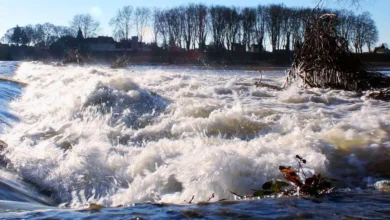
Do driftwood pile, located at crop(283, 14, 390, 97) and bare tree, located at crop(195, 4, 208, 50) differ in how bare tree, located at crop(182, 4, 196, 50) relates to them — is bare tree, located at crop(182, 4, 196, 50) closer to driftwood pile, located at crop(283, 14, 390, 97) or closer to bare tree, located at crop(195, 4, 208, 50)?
bare tree, located at crop(195, 4, 208, 50)

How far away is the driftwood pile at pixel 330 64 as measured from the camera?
1135 centimetres

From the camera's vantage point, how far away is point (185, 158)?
482 cm

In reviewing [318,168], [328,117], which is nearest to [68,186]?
[318,168]

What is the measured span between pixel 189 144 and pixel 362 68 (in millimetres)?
7603

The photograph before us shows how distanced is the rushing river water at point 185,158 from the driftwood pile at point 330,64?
2.67 meters

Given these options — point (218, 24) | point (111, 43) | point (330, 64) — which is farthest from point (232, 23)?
point (330, 64)

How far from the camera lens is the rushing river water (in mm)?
3068

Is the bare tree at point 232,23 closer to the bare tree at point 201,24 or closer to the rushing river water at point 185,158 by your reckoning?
the bare tree at point 201,24

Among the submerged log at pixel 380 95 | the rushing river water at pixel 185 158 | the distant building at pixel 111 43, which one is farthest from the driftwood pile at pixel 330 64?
the distant building at pixel 111 43

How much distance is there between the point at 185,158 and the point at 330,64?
7606mm

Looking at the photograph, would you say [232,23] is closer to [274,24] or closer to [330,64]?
[274,24]

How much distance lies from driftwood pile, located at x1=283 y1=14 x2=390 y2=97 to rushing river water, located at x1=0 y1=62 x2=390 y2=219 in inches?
105

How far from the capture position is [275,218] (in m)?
2.69

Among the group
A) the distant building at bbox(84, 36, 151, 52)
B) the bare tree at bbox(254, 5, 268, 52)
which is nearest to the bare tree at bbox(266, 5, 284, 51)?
the bare tree at bbox(254, 5, 268, 52)
